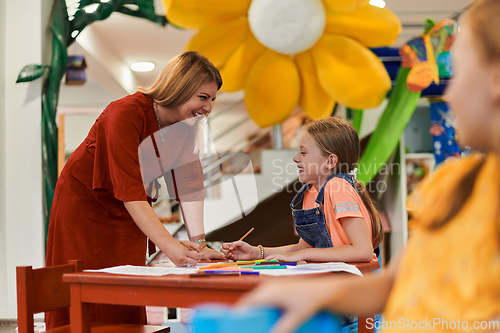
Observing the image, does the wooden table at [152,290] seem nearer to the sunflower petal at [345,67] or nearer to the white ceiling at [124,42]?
the sunflower petal at [345,67]

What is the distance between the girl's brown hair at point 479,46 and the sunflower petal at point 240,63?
1.96m

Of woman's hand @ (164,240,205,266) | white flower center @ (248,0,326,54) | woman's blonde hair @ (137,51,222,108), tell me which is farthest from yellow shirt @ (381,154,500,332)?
white flower center @ (248,0,326,54)

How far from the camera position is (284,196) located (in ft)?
9.39

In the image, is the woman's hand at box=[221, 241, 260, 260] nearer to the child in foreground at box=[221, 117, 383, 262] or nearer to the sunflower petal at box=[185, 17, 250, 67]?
the child in foreground at box=[221, 117, 383, 262]

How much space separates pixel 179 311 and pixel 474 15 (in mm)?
2330

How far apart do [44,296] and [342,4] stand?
6.15 feet

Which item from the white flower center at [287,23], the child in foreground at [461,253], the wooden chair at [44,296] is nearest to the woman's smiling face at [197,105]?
the wooden chair at [44,296]

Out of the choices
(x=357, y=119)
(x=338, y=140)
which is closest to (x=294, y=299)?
(x=338, y=140)

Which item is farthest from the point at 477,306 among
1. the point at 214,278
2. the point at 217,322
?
the point at 214,278

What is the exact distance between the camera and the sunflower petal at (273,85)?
7.35ft

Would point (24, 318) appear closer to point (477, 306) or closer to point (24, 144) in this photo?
point (477, 306)

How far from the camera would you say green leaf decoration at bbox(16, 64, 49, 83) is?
7.12 ft

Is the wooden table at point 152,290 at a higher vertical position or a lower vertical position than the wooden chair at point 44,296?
higher

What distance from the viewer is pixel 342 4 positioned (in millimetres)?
2164
